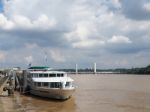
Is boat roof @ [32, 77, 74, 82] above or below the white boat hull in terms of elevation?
above

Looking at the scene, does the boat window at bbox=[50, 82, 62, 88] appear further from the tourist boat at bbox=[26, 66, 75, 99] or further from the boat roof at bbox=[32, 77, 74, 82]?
the boat roof at bbox=[32, 77, 74, 82]

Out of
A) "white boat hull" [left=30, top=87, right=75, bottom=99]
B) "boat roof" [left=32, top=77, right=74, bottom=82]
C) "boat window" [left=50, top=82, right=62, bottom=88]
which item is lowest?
"white boat hull" [left=30, top=87, right=75, bottom=99]

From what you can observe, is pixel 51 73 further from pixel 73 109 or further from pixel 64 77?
pixel 73 109

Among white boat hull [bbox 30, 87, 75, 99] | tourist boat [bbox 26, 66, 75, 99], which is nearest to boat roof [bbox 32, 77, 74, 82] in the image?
tourist boat [bbox 26, 66, 75, 99]

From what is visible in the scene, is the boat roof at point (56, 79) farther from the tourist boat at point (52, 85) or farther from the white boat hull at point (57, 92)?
the white boat hull at point (57, 92)

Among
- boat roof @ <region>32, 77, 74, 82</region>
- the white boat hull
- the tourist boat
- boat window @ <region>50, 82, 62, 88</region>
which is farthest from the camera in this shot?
boat roof @ <region>32, 77, 74, 82</region>

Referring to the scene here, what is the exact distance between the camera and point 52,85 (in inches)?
1773

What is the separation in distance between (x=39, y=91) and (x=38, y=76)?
249 centimetres

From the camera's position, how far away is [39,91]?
4775 cm

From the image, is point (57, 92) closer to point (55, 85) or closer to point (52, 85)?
point (55, 85)

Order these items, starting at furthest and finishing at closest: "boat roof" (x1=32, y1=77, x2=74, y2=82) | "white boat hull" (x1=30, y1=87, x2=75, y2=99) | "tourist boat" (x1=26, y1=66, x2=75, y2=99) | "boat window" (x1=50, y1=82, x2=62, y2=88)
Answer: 1. "boat roof" (x1=32, y1=77, x2=74, y2=82)
2. "boat window" (x1=50, y1=82, x2=62, y2=88)
3. "tourist boat" (x1=26, y1=66, x2=75, y2=99)
4. "white boat hull" (x1=30, y1=87, x2=75, y2=99)

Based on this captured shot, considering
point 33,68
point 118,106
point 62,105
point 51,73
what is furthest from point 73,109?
point 33,68

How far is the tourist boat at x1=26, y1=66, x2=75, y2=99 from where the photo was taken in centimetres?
4372

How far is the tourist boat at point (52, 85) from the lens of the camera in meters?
43.7
